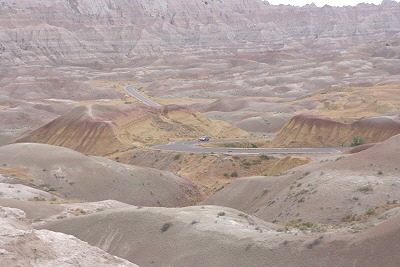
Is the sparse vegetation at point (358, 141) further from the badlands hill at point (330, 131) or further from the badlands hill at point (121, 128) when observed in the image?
the badlands hill at point (121, 128)

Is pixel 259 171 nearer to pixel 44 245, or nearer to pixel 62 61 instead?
pixel 44 245

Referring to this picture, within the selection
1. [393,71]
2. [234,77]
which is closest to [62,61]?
[234,77]

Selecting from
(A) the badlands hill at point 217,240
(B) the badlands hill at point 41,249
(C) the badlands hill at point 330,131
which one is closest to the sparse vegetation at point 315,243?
(A) the badlands hill at point 217,240

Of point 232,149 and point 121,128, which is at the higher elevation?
point 232,149

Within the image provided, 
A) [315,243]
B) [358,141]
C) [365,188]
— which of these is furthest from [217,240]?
[358,141]

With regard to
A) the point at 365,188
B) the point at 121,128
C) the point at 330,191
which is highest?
the point at 365,188

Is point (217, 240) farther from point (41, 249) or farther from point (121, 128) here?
point (121, 128)

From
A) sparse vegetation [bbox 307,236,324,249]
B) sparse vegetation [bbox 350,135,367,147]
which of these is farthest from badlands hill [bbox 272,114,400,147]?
sparse vegetation [bbox 307,236,324,249]
